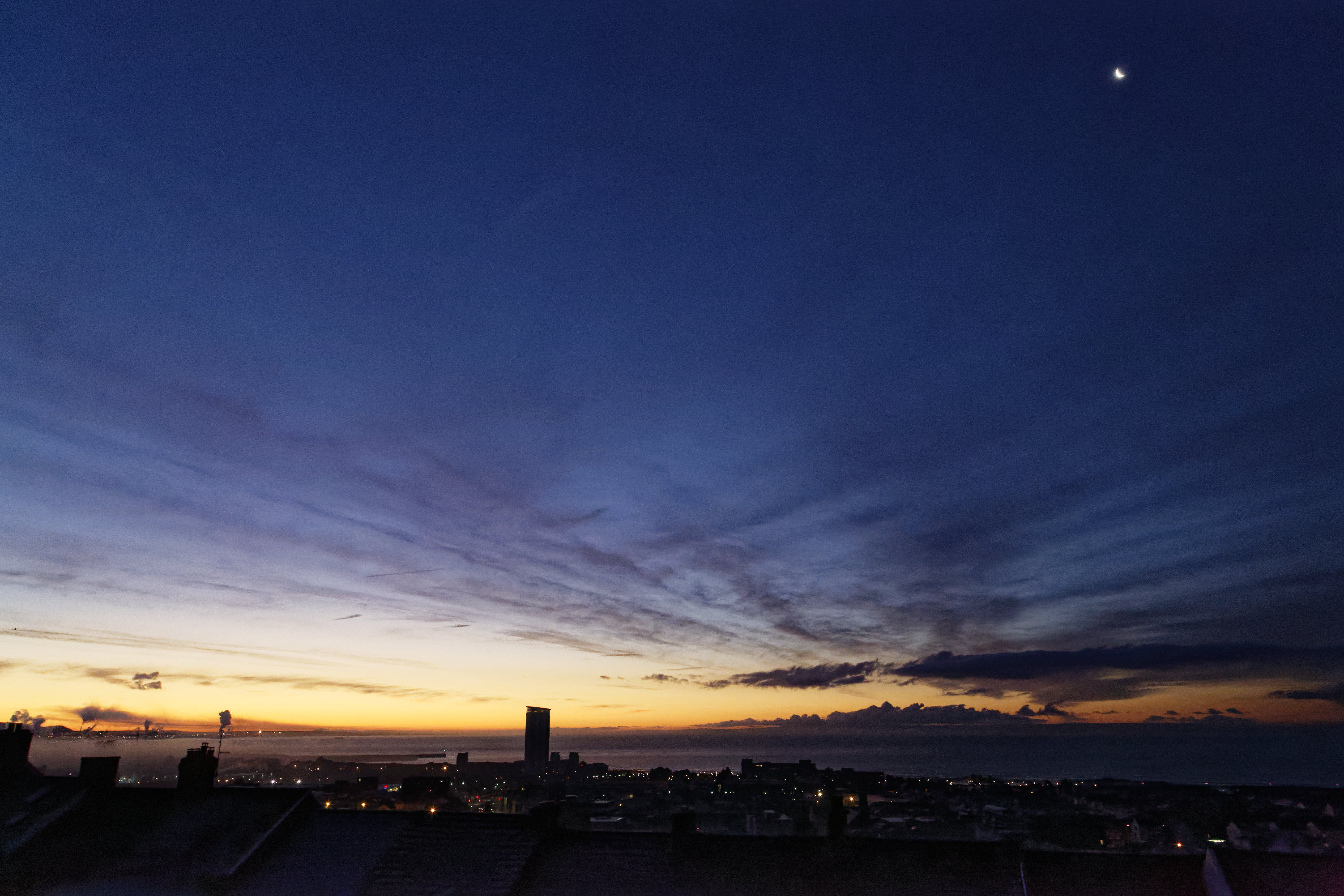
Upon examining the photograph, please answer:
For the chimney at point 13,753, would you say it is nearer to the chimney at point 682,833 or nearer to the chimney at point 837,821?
the chimney at point 682,833

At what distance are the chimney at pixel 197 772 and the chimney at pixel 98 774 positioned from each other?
8.99 ft

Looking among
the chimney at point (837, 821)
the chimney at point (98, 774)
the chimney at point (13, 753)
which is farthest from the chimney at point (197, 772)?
the chimney at point (837, 821)

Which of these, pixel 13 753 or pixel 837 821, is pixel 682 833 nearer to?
pixel 837 821

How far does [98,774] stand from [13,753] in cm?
351

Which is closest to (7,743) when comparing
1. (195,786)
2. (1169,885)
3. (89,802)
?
(89,802)

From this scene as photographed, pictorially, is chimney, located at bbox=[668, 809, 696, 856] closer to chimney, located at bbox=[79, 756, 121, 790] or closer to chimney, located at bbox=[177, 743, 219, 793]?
chimney, located at bbox=[177, 743, 219, 793]

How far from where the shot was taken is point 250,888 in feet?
87.6

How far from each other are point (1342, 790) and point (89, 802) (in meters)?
125

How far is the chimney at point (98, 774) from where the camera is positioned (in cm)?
3275

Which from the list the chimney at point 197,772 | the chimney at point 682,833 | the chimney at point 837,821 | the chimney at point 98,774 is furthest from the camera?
the chimney at point 98,774

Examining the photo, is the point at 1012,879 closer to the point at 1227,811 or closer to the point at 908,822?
the point at 908,822

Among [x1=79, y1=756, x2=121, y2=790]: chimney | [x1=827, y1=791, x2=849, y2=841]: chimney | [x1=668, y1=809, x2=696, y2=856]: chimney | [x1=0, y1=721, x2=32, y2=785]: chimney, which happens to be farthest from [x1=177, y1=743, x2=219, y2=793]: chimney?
[x1=827, y1=791, x2=849, y2=841]: chimney

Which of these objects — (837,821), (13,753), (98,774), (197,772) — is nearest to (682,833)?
(837,821)

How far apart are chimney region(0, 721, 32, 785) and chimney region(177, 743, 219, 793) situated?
6245 mm
